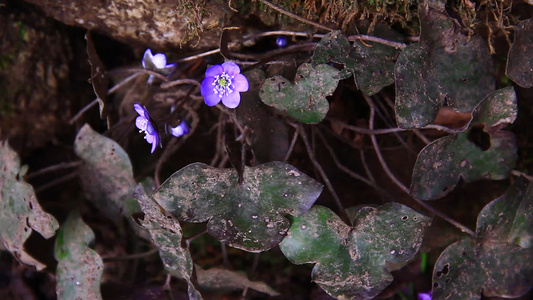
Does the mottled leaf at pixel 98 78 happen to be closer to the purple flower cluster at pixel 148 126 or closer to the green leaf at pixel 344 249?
the purple flower cluster at pixel 148 126

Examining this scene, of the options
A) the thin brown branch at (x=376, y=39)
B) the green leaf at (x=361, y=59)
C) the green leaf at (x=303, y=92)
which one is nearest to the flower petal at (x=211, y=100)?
the green leaf at (x=303, y=92)

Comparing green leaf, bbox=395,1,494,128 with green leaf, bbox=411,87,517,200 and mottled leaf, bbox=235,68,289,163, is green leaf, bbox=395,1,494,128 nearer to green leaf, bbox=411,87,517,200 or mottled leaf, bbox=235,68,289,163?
green leaf, bbox=411,87,517,200

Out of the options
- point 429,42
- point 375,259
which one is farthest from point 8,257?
point 429,42

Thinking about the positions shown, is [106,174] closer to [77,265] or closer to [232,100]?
[77,265]

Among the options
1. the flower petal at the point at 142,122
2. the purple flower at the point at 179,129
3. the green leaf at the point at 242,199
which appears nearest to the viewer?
the green leaf at the point at 242,199

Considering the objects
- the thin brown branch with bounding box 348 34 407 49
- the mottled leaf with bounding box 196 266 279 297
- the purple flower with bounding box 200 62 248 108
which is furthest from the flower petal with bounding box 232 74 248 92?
the mottled leaf with bounding box 196 266 279 297
